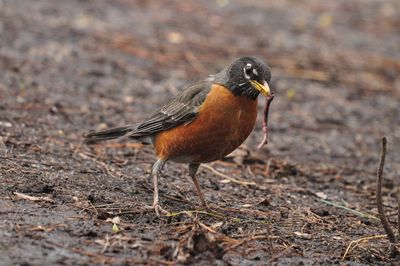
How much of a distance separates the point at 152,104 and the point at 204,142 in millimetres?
3540

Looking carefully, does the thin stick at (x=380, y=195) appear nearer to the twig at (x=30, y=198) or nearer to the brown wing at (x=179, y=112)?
the brown wing at (x=179, y=112)

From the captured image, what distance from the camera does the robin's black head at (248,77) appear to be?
17.8 feet

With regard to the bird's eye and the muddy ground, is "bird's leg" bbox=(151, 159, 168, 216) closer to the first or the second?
the muddy ground

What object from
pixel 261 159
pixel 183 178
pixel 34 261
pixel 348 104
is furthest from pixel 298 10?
pixel 34 261

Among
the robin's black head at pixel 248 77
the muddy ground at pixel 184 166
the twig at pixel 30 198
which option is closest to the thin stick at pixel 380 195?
the muddy ground at pixel 184 166

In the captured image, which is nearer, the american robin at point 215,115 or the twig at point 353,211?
the american robin at point 215,115

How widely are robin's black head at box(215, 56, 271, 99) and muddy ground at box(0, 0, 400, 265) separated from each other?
956mm

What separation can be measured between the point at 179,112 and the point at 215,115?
406 millimetres

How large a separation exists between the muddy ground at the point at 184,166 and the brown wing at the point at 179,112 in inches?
18.2

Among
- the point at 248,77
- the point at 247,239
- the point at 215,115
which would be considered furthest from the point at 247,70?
the point at 247,239

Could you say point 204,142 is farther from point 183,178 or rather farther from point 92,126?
point 92,126

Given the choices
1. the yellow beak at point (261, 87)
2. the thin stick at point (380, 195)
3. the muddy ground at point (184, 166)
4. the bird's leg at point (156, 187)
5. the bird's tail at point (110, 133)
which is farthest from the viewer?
the bird's tail at point (110, 133)

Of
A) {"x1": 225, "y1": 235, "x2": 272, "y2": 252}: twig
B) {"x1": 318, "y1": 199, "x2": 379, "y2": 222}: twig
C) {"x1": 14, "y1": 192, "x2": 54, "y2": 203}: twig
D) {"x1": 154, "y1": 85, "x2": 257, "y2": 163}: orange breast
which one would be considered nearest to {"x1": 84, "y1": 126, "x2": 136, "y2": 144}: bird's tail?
{"x1": 154, "y1": 85, "x2": 257, "y2": 163}: orange breast

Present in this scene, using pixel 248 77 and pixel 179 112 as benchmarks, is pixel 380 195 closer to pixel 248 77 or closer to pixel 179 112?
pixel 248 77
